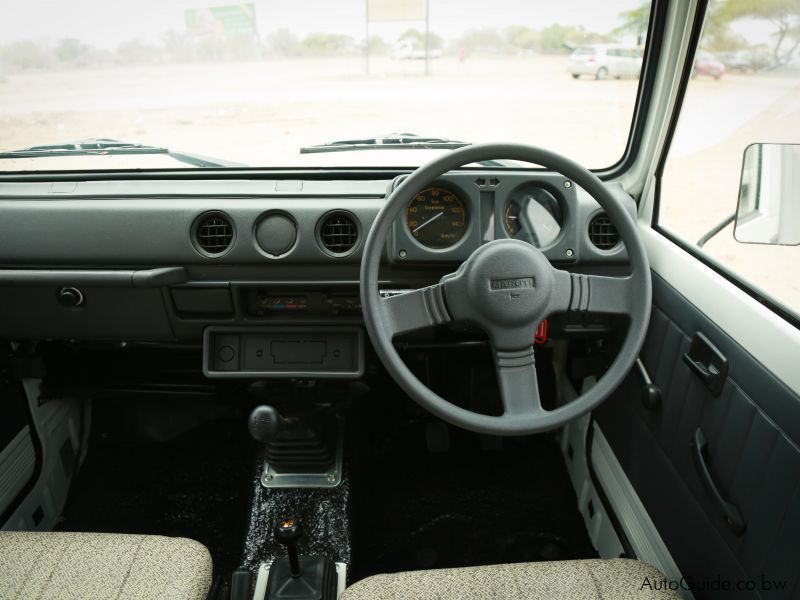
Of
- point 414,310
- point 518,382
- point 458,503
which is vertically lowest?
point 458,503

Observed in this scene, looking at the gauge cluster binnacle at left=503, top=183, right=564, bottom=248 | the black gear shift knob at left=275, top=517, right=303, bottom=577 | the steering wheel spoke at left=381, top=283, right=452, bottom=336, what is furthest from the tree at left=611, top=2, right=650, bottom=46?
the black gear shift knob at left=275, top=517, right=303, bottom=577

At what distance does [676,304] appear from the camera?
5.14ft

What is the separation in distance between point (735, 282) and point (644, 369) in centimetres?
42

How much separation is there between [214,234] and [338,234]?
1.23 feet

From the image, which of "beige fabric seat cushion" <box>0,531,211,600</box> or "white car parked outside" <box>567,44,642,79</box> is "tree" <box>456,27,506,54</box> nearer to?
"white car parked outside" <box>567,44,642,79</box>

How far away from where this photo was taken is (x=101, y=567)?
128 centimetres

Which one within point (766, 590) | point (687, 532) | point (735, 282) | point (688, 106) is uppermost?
point (688, 106)

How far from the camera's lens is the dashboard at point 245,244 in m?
1.60

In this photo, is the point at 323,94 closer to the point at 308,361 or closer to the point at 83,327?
the point at 308,361

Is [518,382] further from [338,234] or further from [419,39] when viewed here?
[419,39]

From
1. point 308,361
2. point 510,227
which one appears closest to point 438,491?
point 308,361

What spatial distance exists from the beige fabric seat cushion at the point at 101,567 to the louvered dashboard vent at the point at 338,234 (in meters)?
0.88

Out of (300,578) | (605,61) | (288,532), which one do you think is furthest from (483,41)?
(300,578)

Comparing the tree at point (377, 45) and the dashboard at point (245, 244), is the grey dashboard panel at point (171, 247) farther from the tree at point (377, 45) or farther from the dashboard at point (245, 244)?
the tree at point (377, 45)
